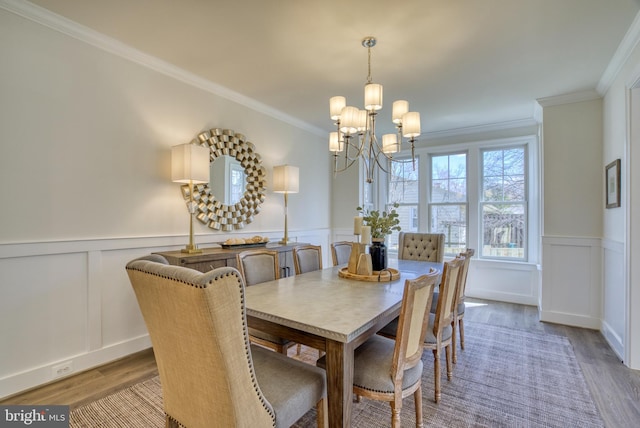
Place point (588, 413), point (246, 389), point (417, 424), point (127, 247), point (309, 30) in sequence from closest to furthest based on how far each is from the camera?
point (246, 389), point (417, 424), point (588, 413), point (309, 30), point (127, 247)

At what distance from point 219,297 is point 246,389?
0.38 meters

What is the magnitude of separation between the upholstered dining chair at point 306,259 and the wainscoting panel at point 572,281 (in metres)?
2.80

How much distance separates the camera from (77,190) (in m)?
2.35

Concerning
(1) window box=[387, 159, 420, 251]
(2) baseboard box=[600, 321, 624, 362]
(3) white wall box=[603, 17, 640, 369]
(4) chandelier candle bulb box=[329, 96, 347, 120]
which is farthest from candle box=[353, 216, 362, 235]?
(1) window box=[387, 159, 420, 251]

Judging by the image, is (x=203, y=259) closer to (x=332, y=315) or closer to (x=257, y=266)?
(x=257, y=266)

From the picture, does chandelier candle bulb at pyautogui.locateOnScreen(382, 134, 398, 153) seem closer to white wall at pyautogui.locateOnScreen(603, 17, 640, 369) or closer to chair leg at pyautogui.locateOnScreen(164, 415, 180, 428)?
white wall at pyautogui.locateOnScreen(603, 17, 640, 369)

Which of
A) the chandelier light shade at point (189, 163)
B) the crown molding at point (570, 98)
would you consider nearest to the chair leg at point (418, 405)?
the chandelier light shade at point (189, 163)

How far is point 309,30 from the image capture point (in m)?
2.28

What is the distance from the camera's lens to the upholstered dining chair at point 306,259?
2.76 metres

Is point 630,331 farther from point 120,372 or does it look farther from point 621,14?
point 120,372

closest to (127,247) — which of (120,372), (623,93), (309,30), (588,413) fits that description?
(120,372)

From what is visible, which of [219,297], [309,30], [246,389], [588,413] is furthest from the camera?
[309,30]

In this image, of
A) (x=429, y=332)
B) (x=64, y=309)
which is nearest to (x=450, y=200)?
(x=429, y=332)

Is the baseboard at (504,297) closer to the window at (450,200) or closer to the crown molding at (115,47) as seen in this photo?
the window at (450,200)
